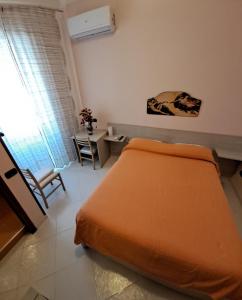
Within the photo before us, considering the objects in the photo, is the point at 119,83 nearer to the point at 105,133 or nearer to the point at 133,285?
the point at 105,133

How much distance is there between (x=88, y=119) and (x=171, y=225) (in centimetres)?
Answer: 223

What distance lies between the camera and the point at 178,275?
44.3 inches

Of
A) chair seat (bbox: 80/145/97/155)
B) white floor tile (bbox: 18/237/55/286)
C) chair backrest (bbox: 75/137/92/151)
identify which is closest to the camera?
white floor tile (bbox: 18/237/55/286)

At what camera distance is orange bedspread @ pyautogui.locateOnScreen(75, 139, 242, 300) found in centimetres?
105

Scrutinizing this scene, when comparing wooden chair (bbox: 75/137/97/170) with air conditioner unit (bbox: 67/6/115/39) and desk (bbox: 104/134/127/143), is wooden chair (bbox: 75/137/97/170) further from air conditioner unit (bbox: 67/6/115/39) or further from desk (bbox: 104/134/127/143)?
air conditioner unit (bbox: 67/6/115/39)

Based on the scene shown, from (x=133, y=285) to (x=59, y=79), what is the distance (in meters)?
3.01

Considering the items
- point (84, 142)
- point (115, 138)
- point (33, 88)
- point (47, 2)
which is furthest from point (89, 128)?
point (47, 2)

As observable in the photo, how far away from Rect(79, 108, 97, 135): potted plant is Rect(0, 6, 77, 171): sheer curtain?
27cm

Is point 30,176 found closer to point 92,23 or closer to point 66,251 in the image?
point 66,251

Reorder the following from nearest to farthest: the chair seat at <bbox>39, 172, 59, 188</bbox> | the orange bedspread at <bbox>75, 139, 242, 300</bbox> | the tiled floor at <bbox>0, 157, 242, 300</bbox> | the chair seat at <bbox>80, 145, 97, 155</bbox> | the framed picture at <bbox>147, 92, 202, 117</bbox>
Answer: the orange bedspread at <bbox>75, 139, 242, 300</bbox> → the tiled floor at <bbox>0, 157, 242, 300</bbox> → the chair seat at <bbox>39, 172, 59, 188</bbox> → the framed picture at <bbox>147, 92, 202, 117</bbox> → the chair seat at <bbox>80, 145, 97, 155</bbox>

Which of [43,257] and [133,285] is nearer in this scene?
[133,285]

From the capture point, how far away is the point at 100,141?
2895 millimetres

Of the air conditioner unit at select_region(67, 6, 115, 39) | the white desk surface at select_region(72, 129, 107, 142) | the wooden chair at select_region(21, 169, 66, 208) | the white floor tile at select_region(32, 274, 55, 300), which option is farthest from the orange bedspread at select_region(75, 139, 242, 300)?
the air conditioner unit at select_region(67, 6, 115, 39)

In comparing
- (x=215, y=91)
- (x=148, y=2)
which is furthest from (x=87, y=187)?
(x=148, y=2)
